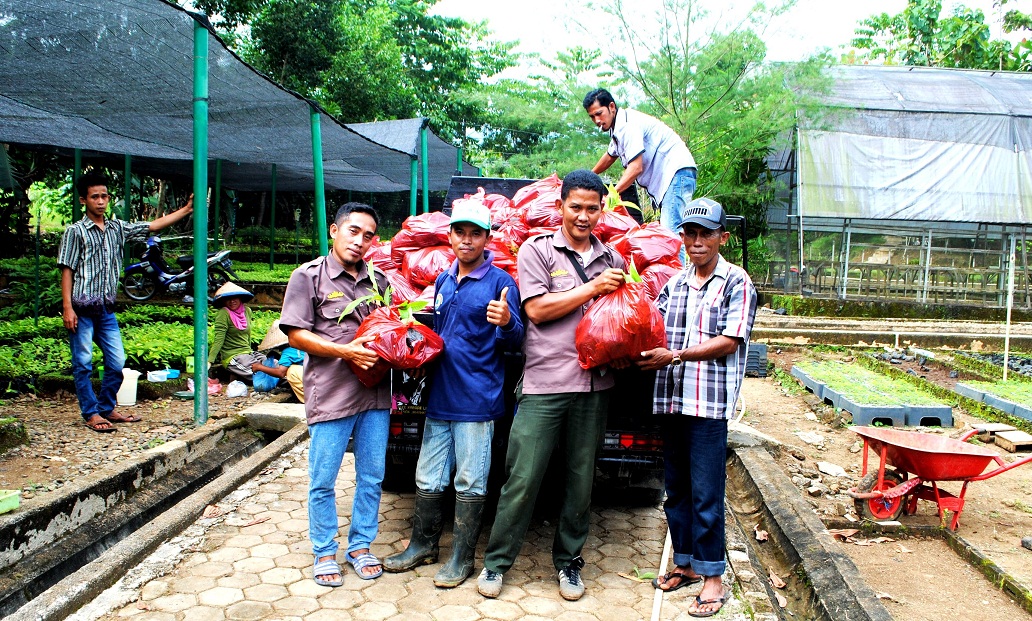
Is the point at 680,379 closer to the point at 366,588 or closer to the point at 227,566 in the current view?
the point at 366,588

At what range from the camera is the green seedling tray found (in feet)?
12.9

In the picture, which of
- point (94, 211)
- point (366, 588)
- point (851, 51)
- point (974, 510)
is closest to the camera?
point (366, 588)

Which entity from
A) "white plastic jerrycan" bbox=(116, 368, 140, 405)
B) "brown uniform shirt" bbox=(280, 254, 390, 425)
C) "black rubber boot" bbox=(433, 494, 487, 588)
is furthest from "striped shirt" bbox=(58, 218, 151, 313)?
"black rubber boot" bbox=(433, 494, 487, 588)

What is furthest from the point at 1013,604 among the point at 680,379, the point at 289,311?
the point at 289,311

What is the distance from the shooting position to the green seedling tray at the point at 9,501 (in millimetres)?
3920

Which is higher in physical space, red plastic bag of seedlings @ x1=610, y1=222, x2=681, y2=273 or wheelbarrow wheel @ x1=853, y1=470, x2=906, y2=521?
red plastic bag of seedlings @ x1=610, y1=222, x2=681, y2=273

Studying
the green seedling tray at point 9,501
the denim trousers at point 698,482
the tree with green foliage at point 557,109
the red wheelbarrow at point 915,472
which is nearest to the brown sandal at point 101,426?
the green seedling tray at point 9,501

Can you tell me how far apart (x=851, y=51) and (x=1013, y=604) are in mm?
34648

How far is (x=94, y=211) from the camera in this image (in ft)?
18.3

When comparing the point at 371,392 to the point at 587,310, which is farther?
the point at 371,392

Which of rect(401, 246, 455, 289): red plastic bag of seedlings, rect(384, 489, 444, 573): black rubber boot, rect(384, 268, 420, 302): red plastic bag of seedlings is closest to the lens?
rect(384, 489, 444, 573): black rubber boot

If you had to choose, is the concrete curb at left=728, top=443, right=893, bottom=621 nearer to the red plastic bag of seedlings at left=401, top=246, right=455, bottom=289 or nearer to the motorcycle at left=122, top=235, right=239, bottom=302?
the red plastic bag of seedlings at left=401, top=246, right=455, bottom=289

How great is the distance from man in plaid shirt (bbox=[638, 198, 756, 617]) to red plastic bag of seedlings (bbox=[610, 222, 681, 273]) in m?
0.61

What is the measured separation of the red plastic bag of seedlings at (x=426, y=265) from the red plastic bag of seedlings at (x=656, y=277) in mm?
1071
